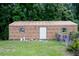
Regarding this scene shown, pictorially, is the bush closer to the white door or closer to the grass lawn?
the grass lawn

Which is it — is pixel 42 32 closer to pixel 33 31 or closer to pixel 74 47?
pixel 33 31

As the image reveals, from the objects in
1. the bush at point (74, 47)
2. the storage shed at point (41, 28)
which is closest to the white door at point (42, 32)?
the storage shed at point (41, 28)

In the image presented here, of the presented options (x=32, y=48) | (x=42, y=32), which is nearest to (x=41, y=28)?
(x=42, y=32)

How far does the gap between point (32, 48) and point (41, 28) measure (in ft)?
0.73

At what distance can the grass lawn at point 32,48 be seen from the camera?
1200 centimetres

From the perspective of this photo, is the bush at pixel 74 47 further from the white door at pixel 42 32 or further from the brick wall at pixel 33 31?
the white door at pixel 42 32

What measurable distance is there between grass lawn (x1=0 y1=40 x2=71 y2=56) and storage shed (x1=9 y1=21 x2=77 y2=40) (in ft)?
0.23

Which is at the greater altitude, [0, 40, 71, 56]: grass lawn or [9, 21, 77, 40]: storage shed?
[9, 21, 77, 40]: storage shed

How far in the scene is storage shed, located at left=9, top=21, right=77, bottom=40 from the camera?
11984mm

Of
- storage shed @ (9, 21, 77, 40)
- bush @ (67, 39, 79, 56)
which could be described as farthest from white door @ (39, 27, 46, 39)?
bush @ (67, 39, 79, 56)

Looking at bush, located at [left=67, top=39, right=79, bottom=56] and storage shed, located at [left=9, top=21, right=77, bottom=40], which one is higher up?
storage shed, located at [left=9, top=21, right=77, bottom=40]

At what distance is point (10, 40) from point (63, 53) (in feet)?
1.80

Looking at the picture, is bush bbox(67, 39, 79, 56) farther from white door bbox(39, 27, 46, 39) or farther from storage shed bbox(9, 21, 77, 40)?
white door bbox(39, 27, 46, 39)

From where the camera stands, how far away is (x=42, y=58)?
39.3ft
